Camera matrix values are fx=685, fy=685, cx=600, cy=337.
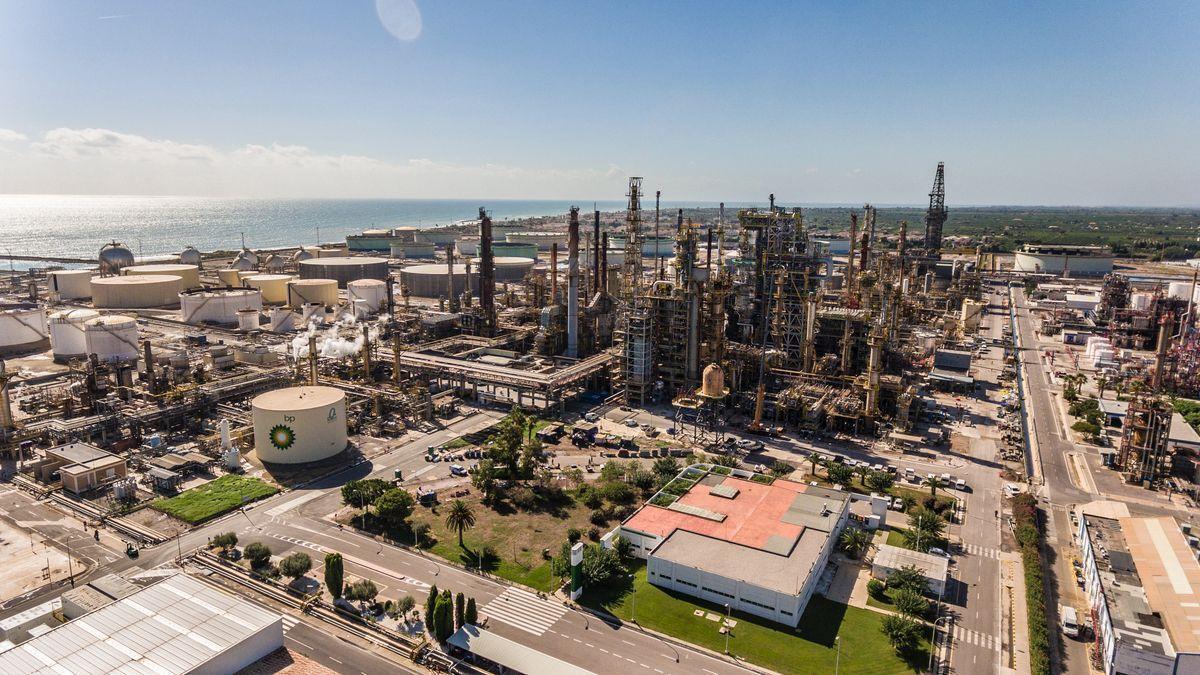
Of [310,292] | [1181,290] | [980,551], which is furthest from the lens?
[310,292]

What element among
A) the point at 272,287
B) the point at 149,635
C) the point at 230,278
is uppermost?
the point at 230,278

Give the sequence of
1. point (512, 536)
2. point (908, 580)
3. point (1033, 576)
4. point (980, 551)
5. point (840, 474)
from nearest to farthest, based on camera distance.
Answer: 1. point (908, 580)
2. point (1033, 576)
3. point (980, 551)
4. point (512, 536)
5. point (840, 474)

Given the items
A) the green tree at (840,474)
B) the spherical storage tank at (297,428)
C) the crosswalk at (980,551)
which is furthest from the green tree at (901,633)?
the spherical storage tank at (297,428)

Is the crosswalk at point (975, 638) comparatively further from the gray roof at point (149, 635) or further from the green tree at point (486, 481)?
the gray roof at point (149, 635)

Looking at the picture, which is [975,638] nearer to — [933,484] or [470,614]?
[933,484]

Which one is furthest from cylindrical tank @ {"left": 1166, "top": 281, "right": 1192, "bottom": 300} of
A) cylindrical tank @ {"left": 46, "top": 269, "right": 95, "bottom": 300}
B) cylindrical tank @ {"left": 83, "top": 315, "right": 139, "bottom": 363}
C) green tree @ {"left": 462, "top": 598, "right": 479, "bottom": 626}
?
cylindrical tank @ {"left": 46, "top": 269, "right": 95, "bottom": 300}

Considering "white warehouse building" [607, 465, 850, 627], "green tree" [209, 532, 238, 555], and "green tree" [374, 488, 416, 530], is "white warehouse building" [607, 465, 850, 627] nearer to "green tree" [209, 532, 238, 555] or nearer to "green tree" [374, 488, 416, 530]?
"green tree" [374, 488, 416, 530]

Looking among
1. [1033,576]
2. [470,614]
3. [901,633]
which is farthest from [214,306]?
[1033,576]
